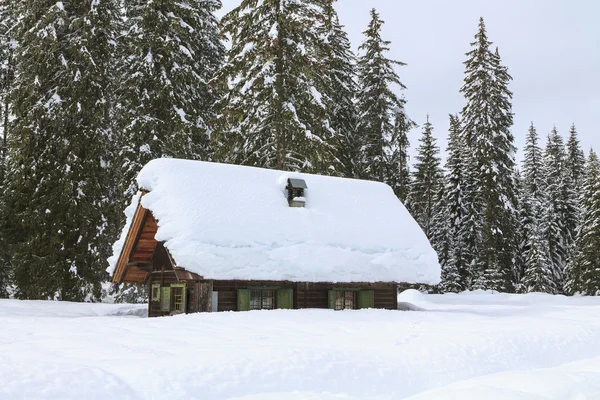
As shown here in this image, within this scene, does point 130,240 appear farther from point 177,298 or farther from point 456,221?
point 456,221

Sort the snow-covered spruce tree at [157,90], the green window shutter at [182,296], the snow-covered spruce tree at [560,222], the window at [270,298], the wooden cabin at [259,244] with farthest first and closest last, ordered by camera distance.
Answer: the snow-covered spruce tree at [560,222] → the snow-covered spruce tree at [157,90] → the green window shutter at [182,296] → the window at [270,298] → the wooden cabin at [259,244]

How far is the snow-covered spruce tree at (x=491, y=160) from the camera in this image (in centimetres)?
3825

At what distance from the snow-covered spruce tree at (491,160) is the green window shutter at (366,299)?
1891cm

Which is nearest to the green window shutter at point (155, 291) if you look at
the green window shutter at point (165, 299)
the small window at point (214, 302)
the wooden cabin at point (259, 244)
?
the wooden cabin at point (259, 244)

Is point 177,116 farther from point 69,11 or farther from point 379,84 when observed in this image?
point 379,84

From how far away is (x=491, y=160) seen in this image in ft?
126

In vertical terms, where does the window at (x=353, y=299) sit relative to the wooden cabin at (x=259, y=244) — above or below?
below

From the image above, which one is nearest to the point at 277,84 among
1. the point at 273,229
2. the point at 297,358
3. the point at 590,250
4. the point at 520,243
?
the point at 273,229

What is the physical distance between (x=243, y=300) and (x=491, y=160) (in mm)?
24933

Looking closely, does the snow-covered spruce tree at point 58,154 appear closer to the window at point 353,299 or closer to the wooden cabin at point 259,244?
the wooden cabin at point 259,244

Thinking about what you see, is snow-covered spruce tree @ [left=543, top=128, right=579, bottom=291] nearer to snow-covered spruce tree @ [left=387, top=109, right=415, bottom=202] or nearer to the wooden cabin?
snow-covered spruce tree @ [left=387, top=109, right=415, bottom=202]

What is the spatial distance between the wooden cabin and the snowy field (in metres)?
1.96

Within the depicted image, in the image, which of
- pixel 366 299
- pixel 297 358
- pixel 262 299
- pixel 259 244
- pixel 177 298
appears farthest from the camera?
pixel 366 299

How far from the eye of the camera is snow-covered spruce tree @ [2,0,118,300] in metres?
25.2
